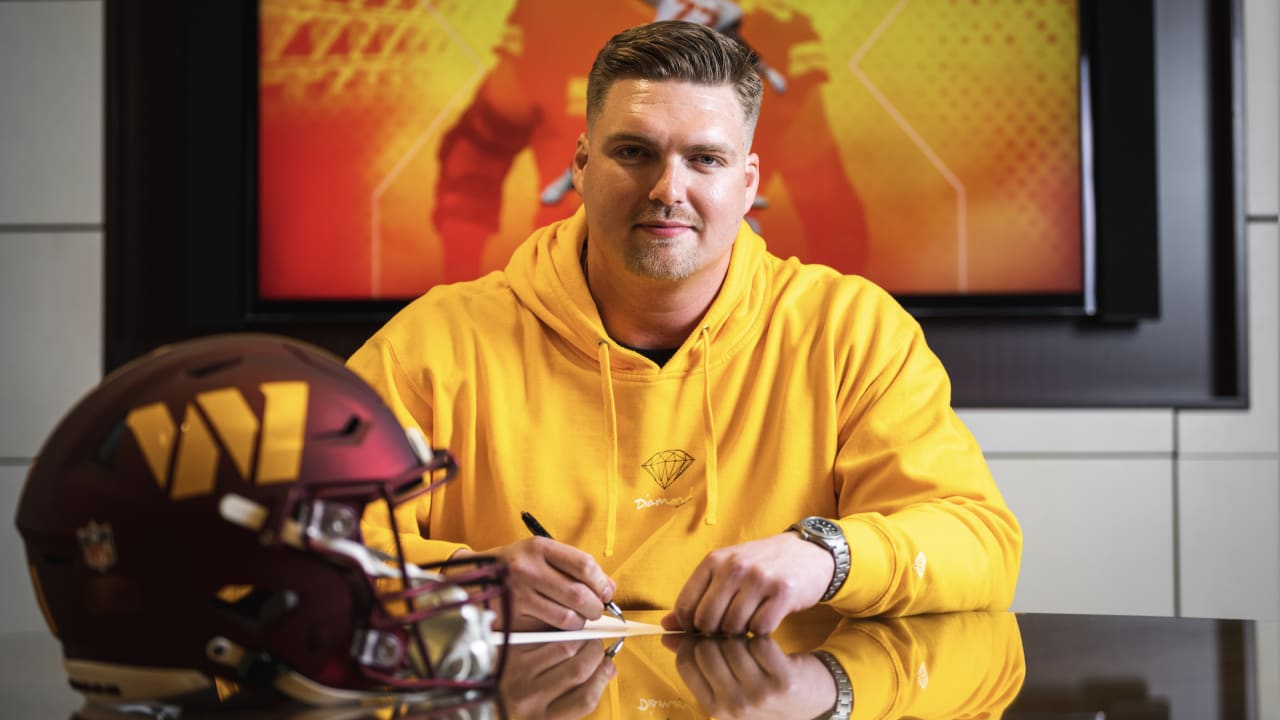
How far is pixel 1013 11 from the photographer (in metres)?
2.91

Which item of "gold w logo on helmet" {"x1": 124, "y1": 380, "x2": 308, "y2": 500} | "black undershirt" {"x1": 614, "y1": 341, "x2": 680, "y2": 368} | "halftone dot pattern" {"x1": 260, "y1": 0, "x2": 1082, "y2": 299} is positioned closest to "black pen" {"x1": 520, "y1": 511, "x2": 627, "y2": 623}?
"black undershirt" {"x1": 614, "y1": 341, "x2": 680, "y2": 368}

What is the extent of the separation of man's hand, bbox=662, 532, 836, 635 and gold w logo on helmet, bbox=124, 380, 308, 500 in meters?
0.50

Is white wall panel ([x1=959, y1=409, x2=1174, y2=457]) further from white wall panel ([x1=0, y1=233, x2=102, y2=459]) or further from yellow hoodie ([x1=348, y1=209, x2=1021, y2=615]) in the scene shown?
white wall panel ([x1=0, y1=233, x2=102, y2=459])

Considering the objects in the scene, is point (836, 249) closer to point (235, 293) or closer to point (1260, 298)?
point (1260, 298)

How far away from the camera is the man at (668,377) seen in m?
1.68

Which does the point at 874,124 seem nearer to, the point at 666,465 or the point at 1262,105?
the point at 1262,105

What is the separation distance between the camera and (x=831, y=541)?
1340 mm

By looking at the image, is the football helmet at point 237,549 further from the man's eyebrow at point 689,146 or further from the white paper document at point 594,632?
the man's eyebrow at point 689,146

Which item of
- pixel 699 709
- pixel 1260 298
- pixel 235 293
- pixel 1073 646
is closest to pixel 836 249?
pixel 1260 298

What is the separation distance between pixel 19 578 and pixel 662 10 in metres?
2.14

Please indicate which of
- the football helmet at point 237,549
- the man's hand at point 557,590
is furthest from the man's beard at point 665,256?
the football helmet at point 237,549

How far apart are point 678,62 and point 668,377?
451mm

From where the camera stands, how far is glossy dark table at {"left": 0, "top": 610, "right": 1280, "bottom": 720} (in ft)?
2.83

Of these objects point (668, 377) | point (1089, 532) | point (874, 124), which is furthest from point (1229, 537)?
point (668, 377)
